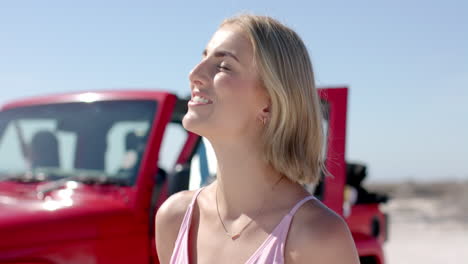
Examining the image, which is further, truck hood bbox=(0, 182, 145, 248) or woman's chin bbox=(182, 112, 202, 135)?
truck hood bbox=(0, 182, 145, 248)

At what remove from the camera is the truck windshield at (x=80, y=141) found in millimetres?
3133

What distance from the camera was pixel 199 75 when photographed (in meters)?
1.74

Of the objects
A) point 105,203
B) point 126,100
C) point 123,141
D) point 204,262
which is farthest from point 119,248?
point 204,262

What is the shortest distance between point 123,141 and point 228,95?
1.57 metres

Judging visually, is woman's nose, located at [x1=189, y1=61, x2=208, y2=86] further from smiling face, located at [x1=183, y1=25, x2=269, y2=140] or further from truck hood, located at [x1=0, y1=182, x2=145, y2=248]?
truck hood, located at [x1=0, y1=182, x2=145, y2=248]

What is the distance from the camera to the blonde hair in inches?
65.0

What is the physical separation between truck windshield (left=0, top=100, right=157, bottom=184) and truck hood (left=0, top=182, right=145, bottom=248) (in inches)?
4.7

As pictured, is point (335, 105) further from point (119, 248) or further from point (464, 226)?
point (464, 226)

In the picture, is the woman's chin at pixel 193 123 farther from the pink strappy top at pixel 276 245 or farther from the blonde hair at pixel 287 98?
the pink strappy top at pixel 276 245

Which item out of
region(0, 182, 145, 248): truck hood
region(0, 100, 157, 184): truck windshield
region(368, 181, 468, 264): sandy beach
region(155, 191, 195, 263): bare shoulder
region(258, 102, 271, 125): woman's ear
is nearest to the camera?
region(258, 102, 271, 125): woman's ear

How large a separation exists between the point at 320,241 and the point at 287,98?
391mm

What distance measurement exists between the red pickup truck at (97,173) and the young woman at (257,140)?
966 millimetres

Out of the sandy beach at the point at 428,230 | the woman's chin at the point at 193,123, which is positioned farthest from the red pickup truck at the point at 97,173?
the sandy beach at the point at 428,230

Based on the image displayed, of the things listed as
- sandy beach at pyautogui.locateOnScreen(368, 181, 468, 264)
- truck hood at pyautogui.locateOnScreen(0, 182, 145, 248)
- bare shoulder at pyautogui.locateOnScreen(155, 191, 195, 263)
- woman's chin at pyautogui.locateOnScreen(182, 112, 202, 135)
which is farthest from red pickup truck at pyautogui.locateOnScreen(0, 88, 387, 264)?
sandy beach at pyautogui.locateOnScreen(368, 181, 468, 264)
